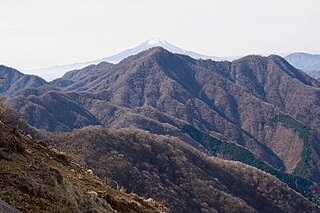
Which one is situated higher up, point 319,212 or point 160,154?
point 160,154

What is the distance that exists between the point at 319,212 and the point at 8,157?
15582 centimetres

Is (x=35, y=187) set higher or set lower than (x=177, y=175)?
higher

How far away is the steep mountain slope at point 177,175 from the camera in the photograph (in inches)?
4240

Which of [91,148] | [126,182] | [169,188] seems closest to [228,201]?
[169,188]

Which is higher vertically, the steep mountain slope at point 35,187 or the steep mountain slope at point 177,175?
the steep mountain slope at point 35,187

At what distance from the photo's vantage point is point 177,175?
408ft

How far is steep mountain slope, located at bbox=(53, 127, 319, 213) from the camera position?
353 feet

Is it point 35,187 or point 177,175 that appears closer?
point 35,187

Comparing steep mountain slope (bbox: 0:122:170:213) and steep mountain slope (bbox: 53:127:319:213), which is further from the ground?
steep mountain slope (bbox: 0:122:170:213)

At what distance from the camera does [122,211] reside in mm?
22078

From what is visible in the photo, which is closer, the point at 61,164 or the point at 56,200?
the point at 56,200

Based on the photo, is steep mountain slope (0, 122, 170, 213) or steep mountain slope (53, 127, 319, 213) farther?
steep mountain slope (53, 127, 319, 213)

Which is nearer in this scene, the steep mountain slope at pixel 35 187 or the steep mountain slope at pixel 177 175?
the steep mountain slope at pixel 35 187

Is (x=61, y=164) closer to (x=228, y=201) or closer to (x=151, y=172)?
(x=151, y=172)
